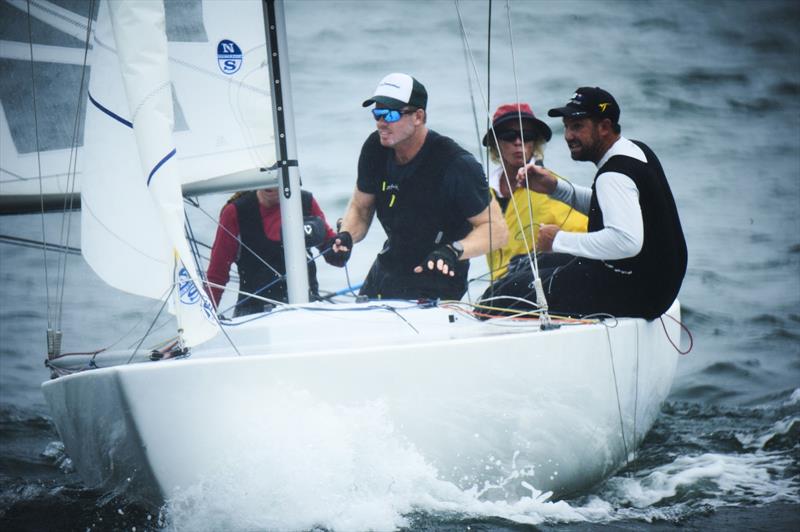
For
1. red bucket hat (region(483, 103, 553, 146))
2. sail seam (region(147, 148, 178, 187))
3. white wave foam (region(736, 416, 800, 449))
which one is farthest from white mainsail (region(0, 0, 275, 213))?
white wave foam (region(736, 416, 800, 449))

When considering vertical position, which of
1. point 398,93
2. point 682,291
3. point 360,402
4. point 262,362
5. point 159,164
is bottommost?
point 682,291

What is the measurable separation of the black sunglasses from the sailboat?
1.05 metres

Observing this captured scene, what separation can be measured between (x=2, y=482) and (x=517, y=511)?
2.06 metres

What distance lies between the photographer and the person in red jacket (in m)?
4.25

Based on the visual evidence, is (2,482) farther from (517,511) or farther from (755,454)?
(755,454)

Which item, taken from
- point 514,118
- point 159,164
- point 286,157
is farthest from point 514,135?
point 159,164

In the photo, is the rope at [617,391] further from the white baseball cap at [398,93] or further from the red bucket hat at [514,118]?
the red bucket hat at [514,118]

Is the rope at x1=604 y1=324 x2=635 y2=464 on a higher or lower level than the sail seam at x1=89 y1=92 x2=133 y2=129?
lower

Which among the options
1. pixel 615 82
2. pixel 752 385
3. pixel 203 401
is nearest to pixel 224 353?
pixel 203 401

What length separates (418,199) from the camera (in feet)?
12.6

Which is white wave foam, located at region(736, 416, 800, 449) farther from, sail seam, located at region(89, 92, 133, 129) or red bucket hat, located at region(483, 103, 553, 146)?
sail seam, located at region(89, 92, 133, 129)

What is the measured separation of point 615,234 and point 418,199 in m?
0.92

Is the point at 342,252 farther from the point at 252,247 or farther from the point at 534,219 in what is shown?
the point at 534,219

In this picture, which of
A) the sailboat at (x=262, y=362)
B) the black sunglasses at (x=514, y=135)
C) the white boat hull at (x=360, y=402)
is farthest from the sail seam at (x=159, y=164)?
the black sunglasses at (x=514, y=135)
